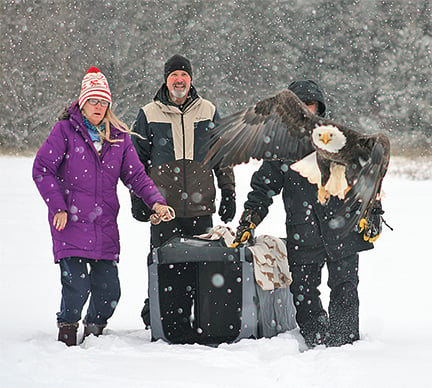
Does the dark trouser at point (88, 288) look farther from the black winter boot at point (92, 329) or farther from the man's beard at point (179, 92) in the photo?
the man's beard at point (179, 92)

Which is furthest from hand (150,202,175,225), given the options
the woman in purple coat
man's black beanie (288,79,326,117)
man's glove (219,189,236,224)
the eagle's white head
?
man's black beanie (288,79,326,117)

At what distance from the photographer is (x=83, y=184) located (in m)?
3.70

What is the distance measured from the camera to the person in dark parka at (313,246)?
370cm

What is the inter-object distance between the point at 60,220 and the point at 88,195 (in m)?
0.25

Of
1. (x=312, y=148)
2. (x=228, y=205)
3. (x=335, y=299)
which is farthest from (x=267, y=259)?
(x=312, y=148)

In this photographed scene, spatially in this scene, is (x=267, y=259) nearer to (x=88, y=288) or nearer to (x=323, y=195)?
(x=323, y=195)

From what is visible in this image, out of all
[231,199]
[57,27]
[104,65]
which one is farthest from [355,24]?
[231,199]

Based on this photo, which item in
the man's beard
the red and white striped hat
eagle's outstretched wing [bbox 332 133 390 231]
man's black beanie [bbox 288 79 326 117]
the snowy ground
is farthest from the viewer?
the man's beard

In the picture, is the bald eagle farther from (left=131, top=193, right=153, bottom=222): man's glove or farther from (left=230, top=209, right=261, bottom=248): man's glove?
(left=131, top=193, right=153, bottom=222): man's glove

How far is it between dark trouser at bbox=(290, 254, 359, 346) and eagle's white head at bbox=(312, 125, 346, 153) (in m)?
0.62

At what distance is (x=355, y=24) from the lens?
2933cm

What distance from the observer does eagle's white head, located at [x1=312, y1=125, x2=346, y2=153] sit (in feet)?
11.5

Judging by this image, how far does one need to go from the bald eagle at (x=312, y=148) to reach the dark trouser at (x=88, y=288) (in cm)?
83

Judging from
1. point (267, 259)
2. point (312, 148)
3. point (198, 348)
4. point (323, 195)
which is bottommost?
point (198, 348)
